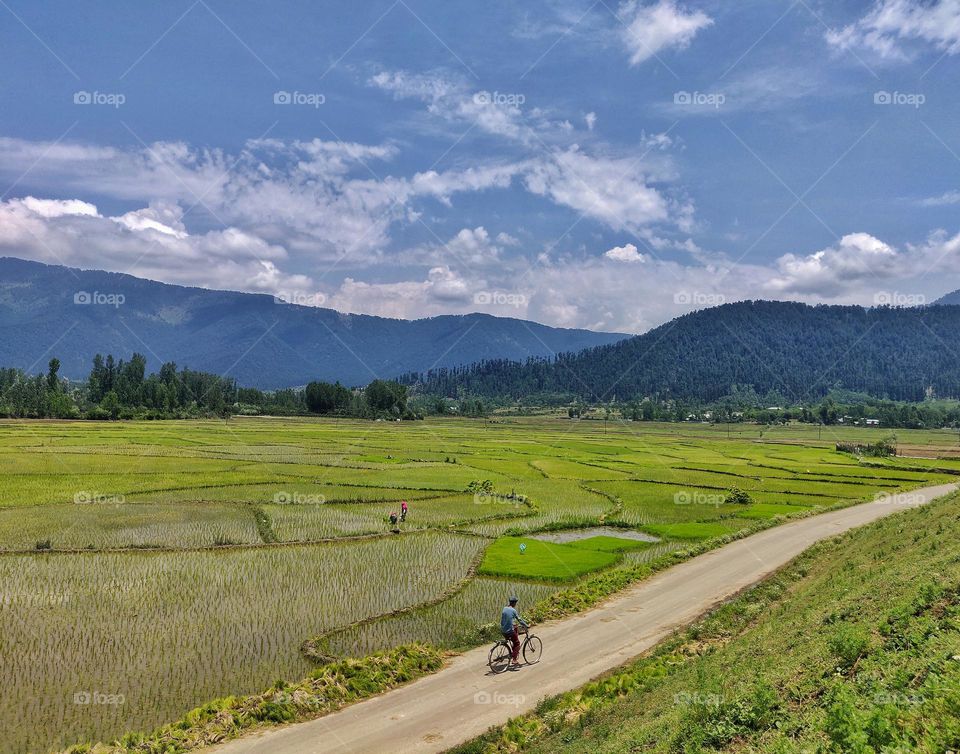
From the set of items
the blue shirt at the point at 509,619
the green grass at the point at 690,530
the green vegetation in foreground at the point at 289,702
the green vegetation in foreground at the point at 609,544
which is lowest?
the green grass at the point at 690,530

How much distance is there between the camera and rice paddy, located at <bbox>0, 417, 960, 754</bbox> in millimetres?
17141

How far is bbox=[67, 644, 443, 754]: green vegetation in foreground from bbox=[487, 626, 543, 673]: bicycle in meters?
1.50

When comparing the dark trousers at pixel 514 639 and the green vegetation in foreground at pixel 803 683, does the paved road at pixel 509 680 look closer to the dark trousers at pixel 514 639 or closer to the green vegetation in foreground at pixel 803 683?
the dark trousers at pixel 514 639

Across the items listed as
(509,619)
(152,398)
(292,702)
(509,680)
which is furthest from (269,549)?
(152,398)

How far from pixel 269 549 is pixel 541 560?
13.2 m

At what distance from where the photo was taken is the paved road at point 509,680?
44.6ft

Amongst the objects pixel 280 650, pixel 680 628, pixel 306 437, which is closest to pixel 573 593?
pixel 680 628

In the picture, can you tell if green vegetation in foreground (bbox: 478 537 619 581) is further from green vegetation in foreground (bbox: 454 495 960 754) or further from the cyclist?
the cyclist

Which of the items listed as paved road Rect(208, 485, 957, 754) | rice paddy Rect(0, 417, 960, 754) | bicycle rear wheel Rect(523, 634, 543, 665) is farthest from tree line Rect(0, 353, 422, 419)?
bicycle rear wheel Rect(523, 634, 543, 665)

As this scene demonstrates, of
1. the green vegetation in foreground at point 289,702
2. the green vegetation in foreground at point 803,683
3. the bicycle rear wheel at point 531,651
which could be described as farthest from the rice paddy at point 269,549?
the green vegetation in foreground at point 803,683

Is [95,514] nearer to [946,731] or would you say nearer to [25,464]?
[25,464]

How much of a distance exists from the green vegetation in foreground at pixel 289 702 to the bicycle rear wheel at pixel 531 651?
2.40m

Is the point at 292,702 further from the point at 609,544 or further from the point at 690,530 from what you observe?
the point at 690,530

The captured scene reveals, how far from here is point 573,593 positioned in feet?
79.7
